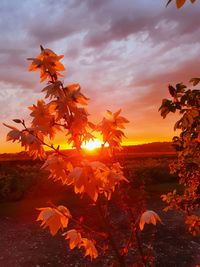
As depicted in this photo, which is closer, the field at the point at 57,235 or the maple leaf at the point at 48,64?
the maple leaf at the point at 48,64

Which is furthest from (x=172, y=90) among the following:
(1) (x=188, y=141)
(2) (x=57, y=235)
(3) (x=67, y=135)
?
(2) (x=57, y=235)

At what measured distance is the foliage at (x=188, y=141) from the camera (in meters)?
3.62

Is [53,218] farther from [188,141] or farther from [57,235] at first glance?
[57,235]

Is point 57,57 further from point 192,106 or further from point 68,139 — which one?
point 192,106

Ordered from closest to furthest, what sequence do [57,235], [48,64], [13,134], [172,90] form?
[13,134] < [48,64] < [172,90] < [57,235]

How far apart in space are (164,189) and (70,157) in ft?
46.5

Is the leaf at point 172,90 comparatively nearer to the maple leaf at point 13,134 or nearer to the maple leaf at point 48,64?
the maple leaf at point 48,64

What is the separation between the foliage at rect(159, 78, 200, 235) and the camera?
3619 millimetres

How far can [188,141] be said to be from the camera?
430 cm

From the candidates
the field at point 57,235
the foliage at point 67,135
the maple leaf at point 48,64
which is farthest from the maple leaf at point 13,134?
the field at point 57,235

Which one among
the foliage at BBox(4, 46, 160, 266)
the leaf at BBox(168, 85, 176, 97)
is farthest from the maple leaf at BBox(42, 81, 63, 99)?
the leaf at BBox(168, 85, 176, 97)

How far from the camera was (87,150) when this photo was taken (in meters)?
2.86

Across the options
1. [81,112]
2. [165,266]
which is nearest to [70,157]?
[81,112]

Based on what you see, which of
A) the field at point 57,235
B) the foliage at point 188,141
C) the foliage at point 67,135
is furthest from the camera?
the field at point 57,235
